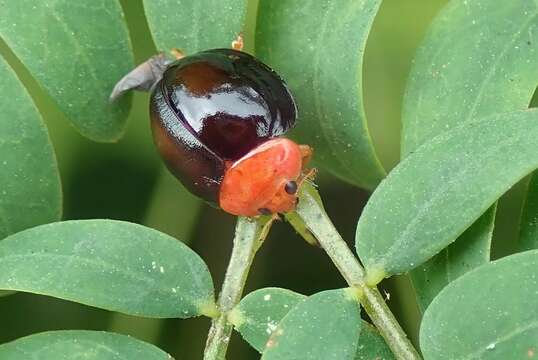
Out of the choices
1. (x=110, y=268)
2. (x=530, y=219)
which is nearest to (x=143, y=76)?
(x=110, y=268)

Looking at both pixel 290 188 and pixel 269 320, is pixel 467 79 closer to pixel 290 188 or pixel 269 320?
pixel 290 188

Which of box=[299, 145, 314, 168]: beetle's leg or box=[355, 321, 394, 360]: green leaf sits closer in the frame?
box=[355, 321, 394, 360]: green leaf

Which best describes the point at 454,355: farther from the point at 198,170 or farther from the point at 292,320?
the point at 198,170

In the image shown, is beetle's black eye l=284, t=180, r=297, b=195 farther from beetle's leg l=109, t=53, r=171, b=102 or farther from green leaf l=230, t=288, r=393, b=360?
beetle's leg l=109, t=53, r=171, b=102

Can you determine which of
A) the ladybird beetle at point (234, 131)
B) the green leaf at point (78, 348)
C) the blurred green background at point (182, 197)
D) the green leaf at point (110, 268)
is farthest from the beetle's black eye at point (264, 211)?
the blurred green background at point (182, 197)

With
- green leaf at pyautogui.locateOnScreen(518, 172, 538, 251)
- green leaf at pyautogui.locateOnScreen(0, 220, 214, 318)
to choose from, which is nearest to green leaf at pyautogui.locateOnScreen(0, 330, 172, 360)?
green leaf at pyautogui.locateOnScreen(0, 220, 214, 318)

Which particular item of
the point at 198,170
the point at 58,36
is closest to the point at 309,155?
the point at 198,170

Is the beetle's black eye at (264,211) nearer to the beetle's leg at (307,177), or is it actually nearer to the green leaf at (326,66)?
the beetle's leg at (307,177)
